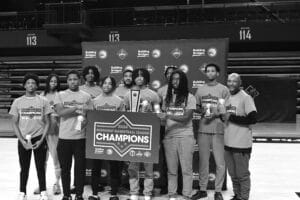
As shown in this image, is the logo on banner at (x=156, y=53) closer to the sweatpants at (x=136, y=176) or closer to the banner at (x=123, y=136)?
the banner at (x=123, y=136)

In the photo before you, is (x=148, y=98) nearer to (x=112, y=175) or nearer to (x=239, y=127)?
(x=112, y=175)

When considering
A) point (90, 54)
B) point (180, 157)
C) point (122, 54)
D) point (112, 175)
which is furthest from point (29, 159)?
point (122, 54)

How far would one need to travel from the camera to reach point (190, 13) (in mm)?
14570

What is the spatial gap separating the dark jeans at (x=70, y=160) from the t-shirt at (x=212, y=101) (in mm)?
1557

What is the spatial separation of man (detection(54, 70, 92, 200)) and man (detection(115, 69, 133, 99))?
69cm

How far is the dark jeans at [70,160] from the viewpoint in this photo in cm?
424

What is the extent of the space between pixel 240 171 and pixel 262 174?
2327 mm

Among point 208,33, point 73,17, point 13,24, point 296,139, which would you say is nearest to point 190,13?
point 208,33

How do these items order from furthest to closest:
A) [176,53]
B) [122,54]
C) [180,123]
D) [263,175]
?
[263,175] < [122,54] < [176,53] < [180,123]

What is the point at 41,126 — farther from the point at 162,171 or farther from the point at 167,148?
the point at 162,171

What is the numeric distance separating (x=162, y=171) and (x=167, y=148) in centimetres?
89

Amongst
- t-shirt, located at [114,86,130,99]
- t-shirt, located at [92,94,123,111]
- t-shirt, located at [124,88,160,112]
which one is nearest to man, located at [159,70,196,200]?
t-shirt, located at [124,88,160,112]

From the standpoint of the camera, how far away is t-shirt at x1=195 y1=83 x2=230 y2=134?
15.5 feet

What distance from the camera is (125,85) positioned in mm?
5047
